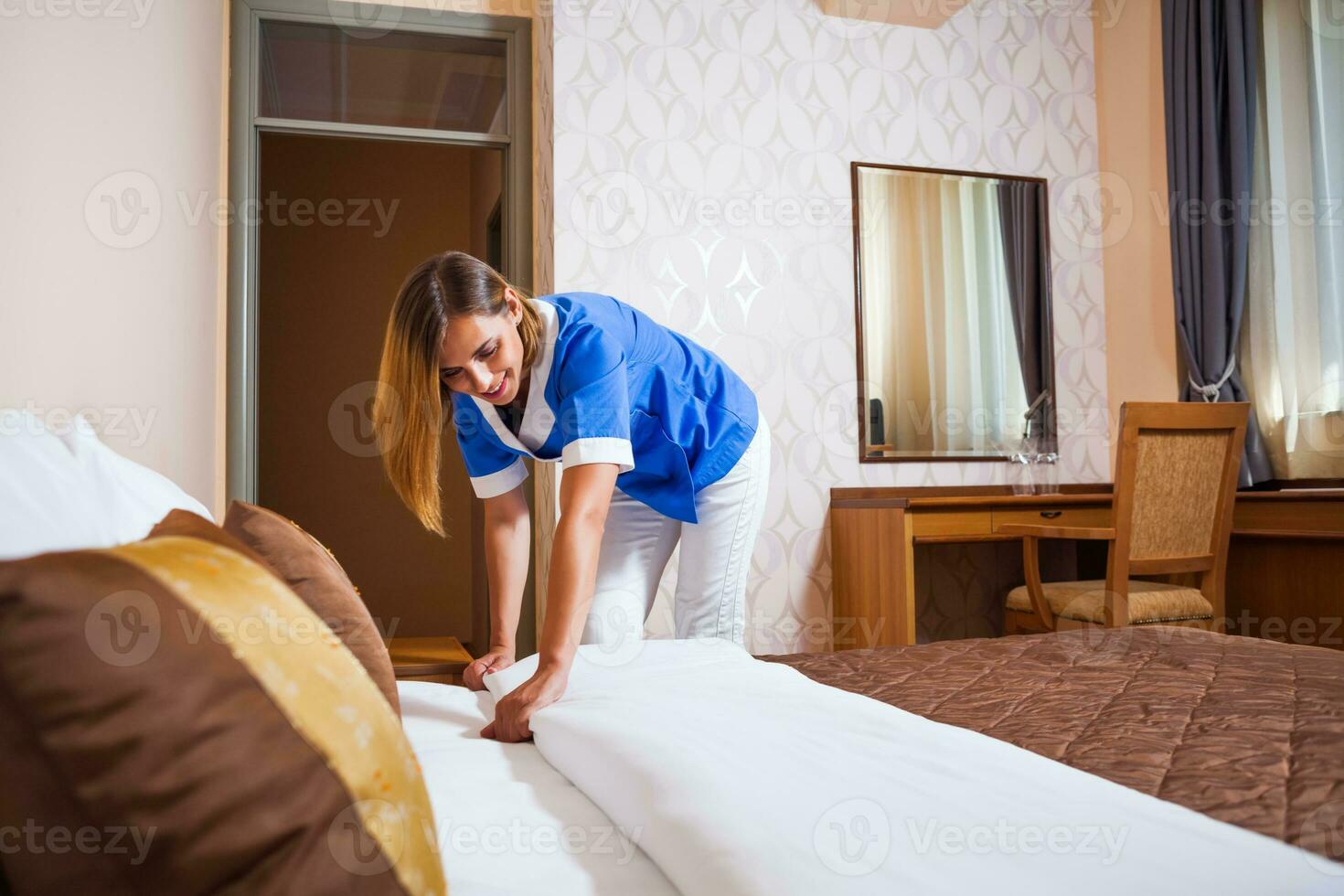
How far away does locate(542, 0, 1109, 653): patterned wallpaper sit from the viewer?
3211mm

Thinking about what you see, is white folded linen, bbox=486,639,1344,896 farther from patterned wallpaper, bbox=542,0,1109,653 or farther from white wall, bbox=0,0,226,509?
patterned wallpaper, bbox=542,0,1109,653

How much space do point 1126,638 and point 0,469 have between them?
1.63 m

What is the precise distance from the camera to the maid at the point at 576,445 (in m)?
1.50

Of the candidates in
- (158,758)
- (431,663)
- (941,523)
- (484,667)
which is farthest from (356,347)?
(158,758)

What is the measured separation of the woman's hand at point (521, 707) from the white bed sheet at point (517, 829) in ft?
0.05

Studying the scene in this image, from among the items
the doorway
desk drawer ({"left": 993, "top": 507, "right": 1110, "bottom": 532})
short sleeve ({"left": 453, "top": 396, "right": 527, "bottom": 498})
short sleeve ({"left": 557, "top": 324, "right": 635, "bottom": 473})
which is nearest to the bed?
short sleeve ({"left": 557, "top": 324, "right": 635, "bottom": 473})

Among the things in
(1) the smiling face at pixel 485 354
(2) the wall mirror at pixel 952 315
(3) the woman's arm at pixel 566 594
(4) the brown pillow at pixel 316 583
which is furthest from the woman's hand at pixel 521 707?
(2) the wall mirror at pixel 952 315

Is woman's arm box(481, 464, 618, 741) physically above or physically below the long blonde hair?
below

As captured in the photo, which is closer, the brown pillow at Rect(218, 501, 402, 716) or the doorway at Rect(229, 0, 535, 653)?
the brown pillow at Rect(218, 501, 402, 716)

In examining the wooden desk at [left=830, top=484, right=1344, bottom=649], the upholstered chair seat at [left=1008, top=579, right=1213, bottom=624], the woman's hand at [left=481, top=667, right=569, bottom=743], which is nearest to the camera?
the woman's hand at [left=481, top=667, right=569, bottom=743]

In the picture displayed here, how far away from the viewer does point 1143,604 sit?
2.66 metres

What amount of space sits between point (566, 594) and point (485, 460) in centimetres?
60

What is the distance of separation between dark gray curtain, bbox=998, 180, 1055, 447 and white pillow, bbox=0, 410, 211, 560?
3386mm

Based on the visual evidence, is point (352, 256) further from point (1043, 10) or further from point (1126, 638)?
point (1126, 638)
